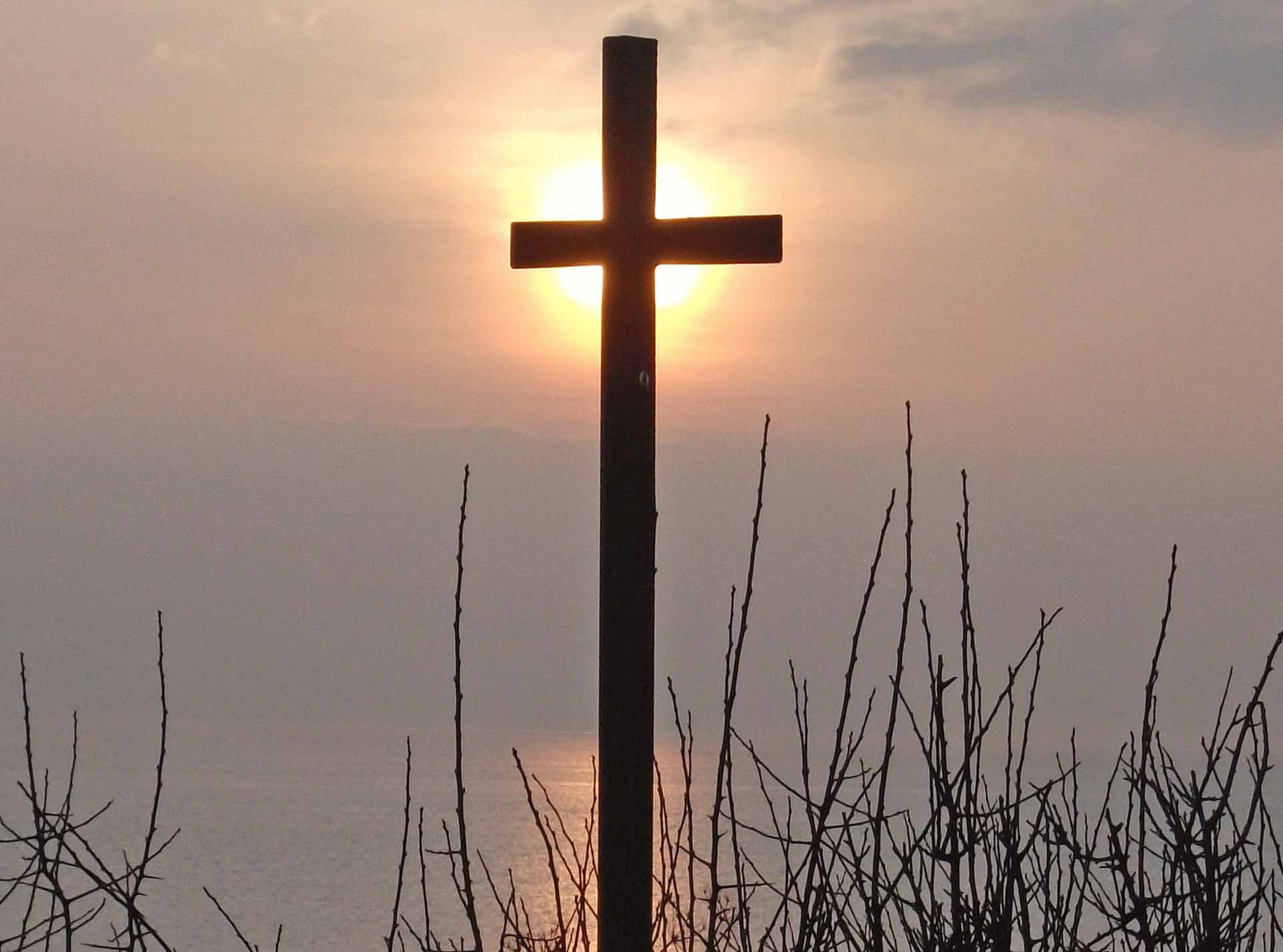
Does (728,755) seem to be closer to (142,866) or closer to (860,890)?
(860,890)

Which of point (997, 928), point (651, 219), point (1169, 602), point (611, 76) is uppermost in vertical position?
point (611, 76)

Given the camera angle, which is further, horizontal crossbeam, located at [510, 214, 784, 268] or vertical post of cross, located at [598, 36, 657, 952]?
horizontal crossbeam, located at [510, 214, 784, 268]

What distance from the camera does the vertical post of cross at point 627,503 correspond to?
3.99 metres

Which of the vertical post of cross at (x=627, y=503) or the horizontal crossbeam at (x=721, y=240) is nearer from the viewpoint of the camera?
the vertical post of cross at (x=627, y=503)

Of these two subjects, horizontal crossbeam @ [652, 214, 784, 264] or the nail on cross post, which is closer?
the nail on cross post

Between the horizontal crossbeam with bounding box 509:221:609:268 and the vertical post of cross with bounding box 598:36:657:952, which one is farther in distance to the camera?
the horizontal crossbeam with bounding box 509:221:609:268

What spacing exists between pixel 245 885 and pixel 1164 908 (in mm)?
186467

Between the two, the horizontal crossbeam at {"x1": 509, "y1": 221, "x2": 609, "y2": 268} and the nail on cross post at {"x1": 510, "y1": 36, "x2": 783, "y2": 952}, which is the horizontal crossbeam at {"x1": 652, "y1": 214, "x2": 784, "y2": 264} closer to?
the nail on cross post at {"x1": 510, "y1": 36, "x2": 783, "y2": 952}

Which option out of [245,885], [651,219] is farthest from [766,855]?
[651,219]

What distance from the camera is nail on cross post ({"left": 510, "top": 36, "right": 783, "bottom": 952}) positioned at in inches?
158

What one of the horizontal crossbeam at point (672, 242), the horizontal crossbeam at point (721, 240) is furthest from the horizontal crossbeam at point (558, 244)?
the horizontal crossbeam at point (721, 240)

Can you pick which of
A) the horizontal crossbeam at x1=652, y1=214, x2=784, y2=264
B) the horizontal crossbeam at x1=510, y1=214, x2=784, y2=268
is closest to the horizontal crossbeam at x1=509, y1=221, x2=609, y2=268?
the horizontal crossbeam at x1=510, y1=214, x2=784, y2=268

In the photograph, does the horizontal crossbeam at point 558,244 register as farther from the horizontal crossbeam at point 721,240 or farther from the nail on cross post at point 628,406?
the horizontal crossbeam at point 721,240

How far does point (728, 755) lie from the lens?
9.09 ft
